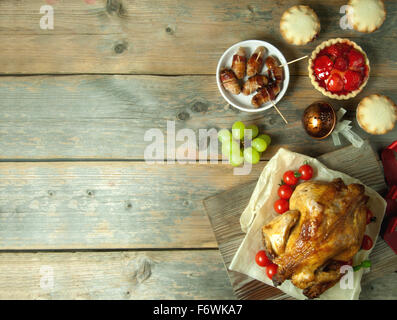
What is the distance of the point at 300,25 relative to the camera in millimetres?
1354

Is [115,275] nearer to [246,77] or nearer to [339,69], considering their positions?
[246,77]

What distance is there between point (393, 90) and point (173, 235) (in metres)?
1.15

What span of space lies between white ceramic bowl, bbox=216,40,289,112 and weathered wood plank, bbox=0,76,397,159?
57 millimetres

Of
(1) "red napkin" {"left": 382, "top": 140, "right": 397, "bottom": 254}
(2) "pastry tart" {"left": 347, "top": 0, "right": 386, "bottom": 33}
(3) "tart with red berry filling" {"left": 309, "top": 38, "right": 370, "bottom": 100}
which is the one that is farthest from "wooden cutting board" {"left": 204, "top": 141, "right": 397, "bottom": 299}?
(2) "pastry tart" {"left": 347, "top": 0, "right": 386, "bottom": 33}

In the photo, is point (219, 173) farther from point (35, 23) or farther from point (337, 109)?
point (35, 23)

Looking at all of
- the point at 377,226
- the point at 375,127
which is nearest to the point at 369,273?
the point at 377,226

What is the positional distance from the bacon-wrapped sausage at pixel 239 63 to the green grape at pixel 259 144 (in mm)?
273

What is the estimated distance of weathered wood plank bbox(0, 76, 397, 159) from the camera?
1.44 m

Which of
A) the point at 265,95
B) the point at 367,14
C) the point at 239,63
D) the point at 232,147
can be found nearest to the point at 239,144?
the point at 232,147

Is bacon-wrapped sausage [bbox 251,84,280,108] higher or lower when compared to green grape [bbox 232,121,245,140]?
higher

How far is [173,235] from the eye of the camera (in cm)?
144

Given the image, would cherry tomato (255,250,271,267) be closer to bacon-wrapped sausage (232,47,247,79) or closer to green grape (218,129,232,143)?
green grape (218,129,232,143)

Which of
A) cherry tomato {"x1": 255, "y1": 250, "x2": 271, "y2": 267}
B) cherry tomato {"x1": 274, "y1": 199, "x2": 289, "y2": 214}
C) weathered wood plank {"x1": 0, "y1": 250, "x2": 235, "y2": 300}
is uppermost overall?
cherry tomato {"x1": 274, "y1": 199, "x2": 289, "y2": 214}

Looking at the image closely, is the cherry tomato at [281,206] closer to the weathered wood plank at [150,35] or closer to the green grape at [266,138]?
the green grape at [266,138]
